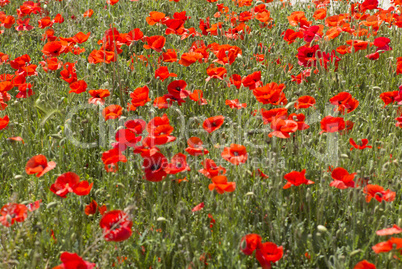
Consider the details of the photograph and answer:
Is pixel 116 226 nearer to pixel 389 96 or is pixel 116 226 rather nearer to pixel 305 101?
pixel 305 101

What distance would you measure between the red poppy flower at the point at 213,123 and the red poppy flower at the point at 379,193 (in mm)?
814

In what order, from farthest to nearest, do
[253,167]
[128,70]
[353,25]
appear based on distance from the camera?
[353,25] < [128,70] < [253,167]

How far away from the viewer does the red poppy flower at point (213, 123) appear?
247 centimetres

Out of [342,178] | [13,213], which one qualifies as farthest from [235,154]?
[13,213]

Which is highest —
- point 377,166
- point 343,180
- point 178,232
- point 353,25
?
point 353,25

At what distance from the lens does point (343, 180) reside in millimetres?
2072

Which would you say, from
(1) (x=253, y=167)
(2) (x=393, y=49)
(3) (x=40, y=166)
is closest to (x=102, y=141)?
(3) (x=40, y=166)

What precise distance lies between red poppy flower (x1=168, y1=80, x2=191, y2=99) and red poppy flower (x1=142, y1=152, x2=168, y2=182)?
806mm

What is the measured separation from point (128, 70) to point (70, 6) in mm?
1587

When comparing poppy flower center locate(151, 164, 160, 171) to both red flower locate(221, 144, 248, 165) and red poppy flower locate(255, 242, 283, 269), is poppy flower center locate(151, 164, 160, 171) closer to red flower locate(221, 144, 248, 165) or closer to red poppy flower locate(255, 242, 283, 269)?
red flower locate(221, 144, 248, 165)

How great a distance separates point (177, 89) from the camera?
300 cm

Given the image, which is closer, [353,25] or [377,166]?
[377,166]

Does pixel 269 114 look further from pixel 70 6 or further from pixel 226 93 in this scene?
pixel 70 6

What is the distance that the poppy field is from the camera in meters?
2.05
